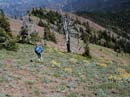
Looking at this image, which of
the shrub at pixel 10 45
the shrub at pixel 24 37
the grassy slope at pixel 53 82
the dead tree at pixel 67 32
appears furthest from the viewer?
the dead tree at pixel 67 32

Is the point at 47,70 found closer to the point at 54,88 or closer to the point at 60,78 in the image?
the point at 60,78

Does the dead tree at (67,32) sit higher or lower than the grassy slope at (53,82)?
lower

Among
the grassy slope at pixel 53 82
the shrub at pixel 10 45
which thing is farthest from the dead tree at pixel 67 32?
the grassy slope at pixel 53 82

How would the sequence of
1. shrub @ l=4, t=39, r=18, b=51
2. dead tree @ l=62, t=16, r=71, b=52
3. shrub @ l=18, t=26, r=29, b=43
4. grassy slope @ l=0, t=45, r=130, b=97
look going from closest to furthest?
grassy slope @ l=0, t=45, r=130, b=97 < shrub @ l=4, t=39, r=18, b=51 < shrub @ l=18, t=26, r=29, b=43 < dead tree @ l=62, t=16, r=71, b=52

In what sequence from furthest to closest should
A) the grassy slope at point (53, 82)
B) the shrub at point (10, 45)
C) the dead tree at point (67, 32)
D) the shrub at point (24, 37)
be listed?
the dead tree at point (67, 32) → the shrub at point (24, 37) → the shrub at point (10, 45) → the grassy slope at point (53, 82)

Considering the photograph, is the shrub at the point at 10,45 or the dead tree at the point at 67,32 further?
the dead tree at the point at 67,32

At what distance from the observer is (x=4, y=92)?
75.9 feet

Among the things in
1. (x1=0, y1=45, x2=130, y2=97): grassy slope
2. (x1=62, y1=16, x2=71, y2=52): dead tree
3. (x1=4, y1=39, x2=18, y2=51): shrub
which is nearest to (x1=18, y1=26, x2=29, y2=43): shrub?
(x1=62, y1=16, x2=71, y2=52): dead tree

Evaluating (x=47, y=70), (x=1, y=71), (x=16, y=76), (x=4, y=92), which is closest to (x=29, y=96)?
(x=4, y=92)

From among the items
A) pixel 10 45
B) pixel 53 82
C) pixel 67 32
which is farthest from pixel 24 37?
pixel 53 82

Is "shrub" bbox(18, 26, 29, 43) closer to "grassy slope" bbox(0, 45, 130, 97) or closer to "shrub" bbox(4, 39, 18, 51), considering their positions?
"shrub" bbox(4, 39, 18, 51)

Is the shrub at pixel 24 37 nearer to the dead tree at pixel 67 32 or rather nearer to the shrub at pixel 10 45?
the dead tree at pixel 67 32

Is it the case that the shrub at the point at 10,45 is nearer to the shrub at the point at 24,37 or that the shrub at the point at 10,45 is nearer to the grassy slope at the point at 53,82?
the grassy slope at the point at 53,82

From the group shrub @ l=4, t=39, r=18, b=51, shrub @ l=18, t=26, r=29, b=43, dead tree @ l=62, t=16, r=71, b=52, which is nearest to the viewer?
shrub @ l=4, t=39, r=18, b=51
